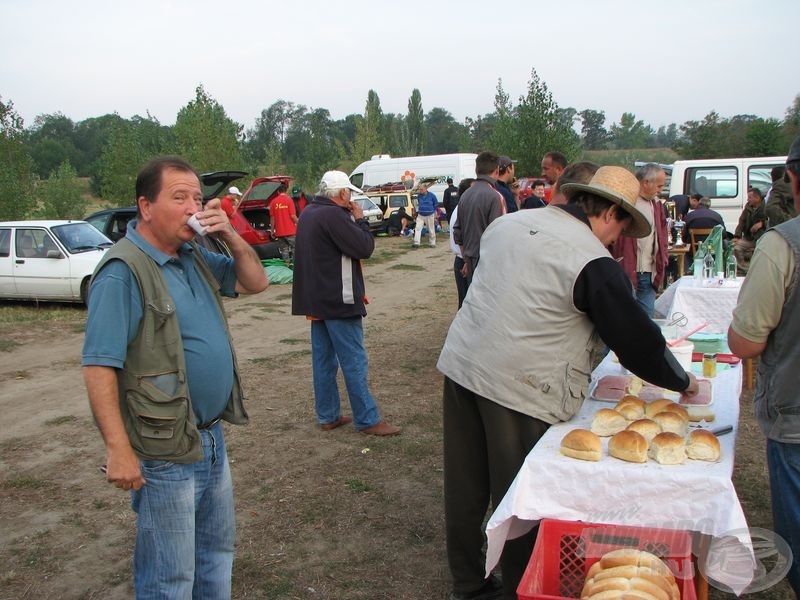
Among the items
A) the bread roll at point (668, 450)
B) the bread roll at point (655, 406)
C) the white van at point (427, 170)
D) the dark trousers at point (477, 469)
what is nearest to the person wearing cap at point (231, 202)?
the white van at point (427, 170)

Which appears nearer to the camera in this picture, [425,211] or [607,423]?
[607,423]

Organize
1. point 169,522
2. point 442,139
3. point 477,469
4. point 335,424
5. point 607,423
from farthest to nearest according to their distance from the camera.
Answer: point 442,139 → point 335,424 → point 477,469 → point 607,423 → point 169,522

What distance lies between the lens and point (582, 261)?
2.60 metres

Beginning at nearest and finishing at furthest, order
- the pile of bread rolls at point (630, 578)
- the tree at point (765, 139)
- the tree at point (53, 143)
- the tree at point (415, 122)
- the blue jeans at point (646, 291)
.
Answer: the pile of bread rolls at point (630, 578), the blue jeans at point (646, 291), the tree at point (765, 139), the tree at point (53, 143), the tree at point (415, 122)

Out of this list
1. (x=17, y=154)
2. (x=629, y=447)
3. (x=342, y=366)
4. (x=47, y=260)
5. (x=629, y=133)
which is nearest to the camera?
(x=629, y=447)

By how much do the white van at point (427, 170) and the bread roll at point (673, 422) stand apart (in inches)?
886

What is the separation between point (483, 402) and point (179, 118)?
22.3 m

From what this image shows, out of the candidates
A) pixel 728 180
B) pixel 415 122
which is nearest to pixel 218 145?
pixel 728 180

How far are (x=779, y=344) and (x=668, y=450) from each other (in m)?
0.51

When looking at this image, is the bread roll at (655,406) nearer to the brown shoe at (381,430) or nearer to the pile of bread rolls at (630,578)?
the pile of bread rolls at (630,578)

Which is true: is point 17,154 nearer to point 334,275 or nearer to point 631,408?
point 334,275

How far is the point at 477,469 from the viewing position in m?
3.17

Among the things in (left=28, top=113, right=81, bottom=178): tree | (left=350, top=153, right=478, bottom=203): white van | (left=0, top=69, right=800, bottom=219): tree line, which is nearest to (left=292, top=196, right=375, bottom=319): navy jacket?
(left=0, top=69, right=800, bottom=219): tree line

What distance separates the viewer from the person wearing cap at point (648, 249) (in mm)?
6152
